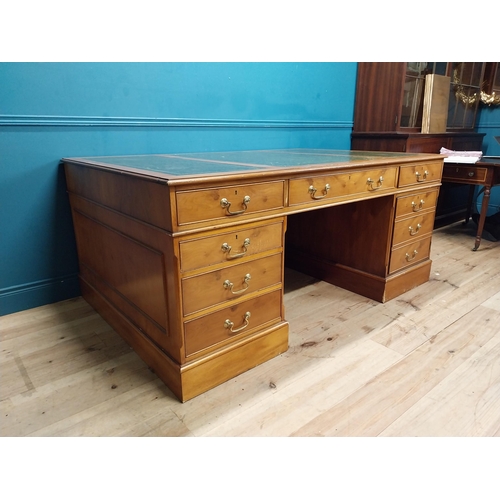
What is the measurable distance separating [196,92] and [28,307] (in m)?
1.42

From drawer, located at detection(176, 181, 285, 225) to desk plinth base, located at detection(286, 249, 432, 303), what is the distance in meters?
0.93

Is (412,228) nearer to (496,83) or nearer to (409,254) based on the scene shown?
(409,254)

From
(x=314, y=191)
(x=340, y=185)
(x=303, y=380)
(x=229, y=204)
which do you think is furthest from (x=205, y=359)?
(x=340, y=185)

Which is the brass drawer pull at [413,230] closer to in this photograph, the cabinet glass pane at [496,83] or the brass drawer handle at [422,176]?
the brass drawer handle at [422,176]

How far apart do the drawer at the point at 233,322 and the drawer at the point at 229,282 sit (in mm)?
45

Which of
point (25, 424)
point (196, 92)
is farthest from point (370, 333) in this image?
point (196, 92)

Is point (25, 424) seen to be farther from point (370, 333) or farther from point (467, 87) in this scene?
point (467, 87)

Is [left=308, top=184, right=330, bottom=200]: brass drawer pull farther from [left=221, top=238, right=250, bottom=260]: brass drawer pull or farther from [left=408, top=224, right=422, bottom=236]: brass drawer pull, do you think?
[left=408, top=224, right=422, bottom=236]: brass drawer pull

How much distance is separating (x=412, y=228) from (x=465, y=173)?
1.10 meters

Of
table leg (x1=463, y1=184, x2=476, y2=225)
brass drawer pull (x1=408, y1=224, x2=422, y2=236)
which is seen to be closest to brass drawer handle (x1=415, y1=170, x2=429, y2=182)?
brass drawer pull (x1=408, y1=224, x2=422, y2=236)

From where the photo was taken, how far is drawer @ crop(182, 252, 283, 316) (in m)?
1.29

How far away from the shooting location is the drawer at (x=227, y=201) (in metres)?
1.19

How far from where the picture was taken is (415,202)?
212cm

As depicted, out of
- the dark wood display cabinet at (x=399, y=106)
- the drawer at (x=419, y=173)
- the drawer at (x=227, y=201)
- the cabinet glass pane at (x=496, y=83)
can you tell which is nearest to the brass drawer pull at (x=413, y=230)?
the drawer at (x=419, y=173)
